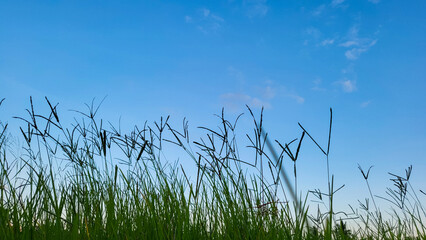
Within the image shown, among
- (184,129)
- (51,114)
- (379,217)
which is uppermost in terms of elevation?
(51,114)

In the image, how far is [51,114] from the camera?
9.64 ft

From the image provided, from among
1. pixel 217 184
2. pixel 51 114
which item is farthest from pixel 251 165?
pixel 51 114

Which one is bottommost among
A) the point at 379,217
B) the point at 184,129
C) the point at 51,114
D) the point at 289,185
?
the point at 379,217

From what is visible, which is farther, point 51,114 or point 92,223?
point 51,114

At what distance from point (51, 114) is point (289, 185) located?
2.49 meters

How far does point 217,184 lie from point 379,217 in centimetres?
167

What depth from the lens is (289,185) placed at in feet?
2.85

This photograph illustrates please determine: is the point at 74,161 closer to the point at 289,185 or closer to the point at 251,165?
the point at 251,165

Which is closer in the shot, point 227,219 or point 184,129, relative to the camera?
point 227,219

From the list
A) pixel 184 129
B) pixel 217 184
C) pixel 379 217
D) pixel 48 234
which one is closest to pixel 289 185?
pixel 217 184

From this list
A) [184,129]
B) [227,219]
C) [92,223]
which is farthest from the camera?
[184,129]

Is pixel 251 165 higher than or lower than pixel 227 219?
higher

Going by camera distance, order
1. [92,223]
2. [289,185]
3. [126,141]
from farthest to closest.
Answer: [126,141] < [92,223] < [289,185]

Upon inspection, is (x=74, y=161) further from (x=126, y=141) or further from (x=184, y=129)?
(x=184, y=129)
